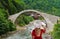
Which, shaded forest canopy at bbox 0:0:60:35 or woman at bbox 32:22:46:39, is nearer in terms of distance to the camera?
woman at bbox 32:22:46:39

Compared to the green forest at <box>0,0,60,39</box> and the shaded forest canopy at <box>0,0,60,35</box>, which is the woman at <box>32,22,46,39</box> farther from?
the shaded forest canopy at <box>0,0,60,35</box>

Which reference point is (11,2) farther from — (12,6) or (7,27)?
(7,27)

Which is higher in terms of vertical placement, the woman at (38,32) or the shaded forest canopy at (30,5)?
the woman at (38,32)

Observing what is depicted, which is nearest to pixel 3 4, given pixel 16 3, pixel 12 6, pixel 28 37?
pixel 12 6

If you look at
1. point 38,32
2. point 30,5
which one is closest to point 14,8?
point 30,5

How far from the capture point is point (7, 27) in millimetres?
28031

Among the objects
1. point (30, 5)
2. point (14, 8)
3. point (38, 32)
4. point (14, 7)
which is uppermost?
point (38, 32)

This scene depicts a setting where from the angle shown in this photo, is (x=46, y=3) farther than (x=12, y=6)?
Yes

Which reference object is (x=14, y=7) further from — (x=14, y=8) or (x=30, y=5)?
(x=30, y=5)

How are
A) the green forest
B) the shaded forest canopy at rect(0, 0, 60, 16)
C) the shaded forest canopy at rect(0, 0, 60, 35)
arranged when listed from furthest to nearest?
the shaded forest canopy at rect(0, 0, 60, 16), the shaded forest canopy at rect(0, 0, 60, 35), the green forest

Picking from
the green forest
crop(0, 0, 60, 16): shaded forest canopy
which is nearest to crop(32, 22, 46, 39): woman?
the green forest

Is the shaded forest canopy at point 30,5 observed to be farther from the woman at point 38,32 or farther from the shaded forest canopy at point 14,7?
the woman at point 38,32

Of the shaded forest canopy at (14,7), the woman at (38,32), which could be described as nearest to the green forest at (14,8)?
the shaded forest canopy at (14,7)

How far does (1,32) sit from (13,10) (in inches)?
513
